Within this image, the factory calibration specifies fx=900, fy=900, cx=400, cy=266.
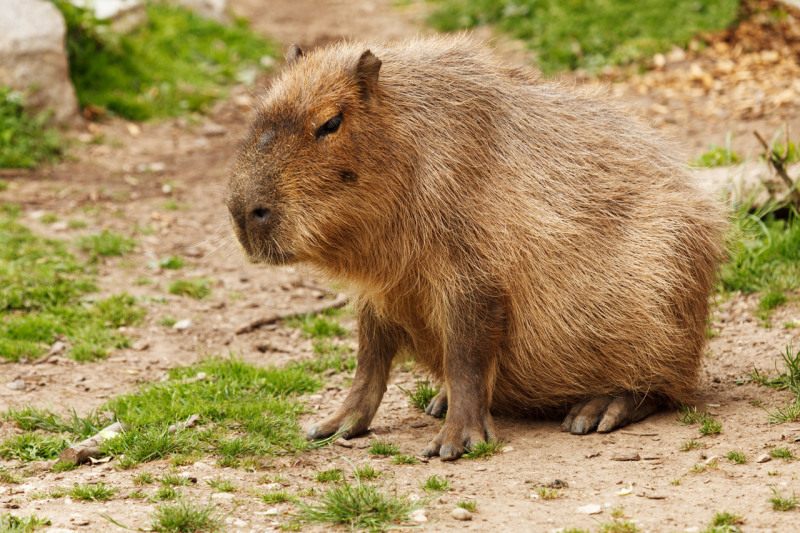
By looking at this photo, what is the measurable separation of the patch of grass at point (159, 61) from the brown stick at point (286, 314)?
4.61 metres

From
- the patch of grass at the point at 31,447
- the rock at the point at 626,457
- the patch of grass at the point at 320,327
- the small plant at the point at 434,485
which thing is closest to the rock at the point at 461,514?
the small plant at the point at 434,485

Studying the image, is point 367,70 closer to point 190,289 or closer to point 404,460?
point 404,460

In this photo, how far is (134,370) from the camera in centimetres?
515

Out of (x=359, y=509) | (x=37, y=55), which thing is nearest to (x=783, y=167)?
(x=359, y=509)

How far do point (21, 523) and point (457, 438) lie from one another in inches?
69.0

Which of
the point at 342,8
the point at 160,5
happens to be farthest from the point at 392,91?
the point at 342,8

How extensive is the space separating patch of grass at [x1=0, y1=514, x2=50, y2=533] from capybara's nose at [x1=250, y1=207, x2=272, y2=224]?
137 cm

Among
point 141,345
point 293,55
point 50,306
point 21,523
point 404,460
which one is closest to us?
point 21,523

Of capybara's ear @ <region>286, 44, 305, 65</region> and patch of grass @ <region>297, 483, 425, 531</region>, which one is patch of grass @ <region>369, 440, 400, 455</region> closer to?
patch of grass @ <region>297, 483, 425, 531</region>

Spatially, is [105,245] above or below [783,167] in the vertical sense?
below

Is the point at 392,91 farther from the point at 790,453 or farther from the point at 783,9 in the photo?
the point at 783,9

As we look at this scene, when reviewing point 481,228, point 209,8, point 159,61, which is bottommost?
point 481,228

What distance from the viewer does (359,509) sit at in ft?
10.2

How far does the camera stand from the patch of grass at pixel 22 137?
8.34 metres
